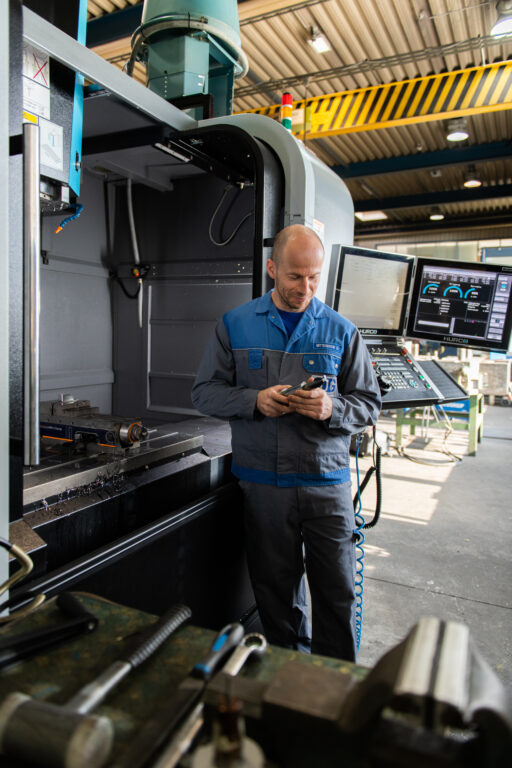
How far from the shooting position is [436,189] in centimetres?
846

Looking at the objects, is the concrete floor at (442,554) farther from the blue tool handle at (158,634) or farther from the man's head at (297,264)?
the blue tool handle at (158,634)

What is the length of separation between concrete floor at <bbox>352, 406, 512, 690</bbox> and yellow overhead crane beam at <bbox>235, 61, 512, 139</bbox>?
297 cm

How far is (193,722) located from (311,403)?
3.51 ft

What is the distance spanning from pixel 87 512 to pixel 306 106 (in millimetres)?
4685

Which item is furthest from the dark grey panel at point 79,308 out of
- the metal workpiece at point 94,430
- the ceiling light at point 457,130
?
the ceiling light at point 457,130

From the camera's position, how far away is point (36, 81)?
134 cm

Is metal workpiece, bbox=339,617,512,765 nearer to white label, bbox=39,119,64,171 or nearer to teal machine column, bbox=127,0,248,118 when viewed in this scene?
white label, bbox=39,119,64,171

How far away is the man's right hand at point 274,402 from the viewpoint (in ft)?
5.09

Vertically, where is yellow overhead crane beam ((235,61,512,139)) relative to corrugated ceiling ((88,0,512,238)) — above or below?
below

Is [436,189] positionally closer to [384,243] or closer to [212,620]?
[384,243]

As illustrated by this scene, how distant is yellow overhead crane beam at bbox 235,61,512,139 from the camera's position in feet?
13.0

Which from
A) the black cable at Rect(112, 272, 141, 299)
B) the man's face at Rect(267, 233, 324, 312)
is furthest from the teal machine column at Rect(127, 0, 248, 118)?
the black cable at Rect(112, 272, 141, 299)

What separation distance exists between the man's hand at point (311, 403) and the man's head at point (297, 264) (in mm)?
314

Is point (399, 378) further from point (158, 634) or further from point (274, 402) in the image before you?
point (158, 634)
